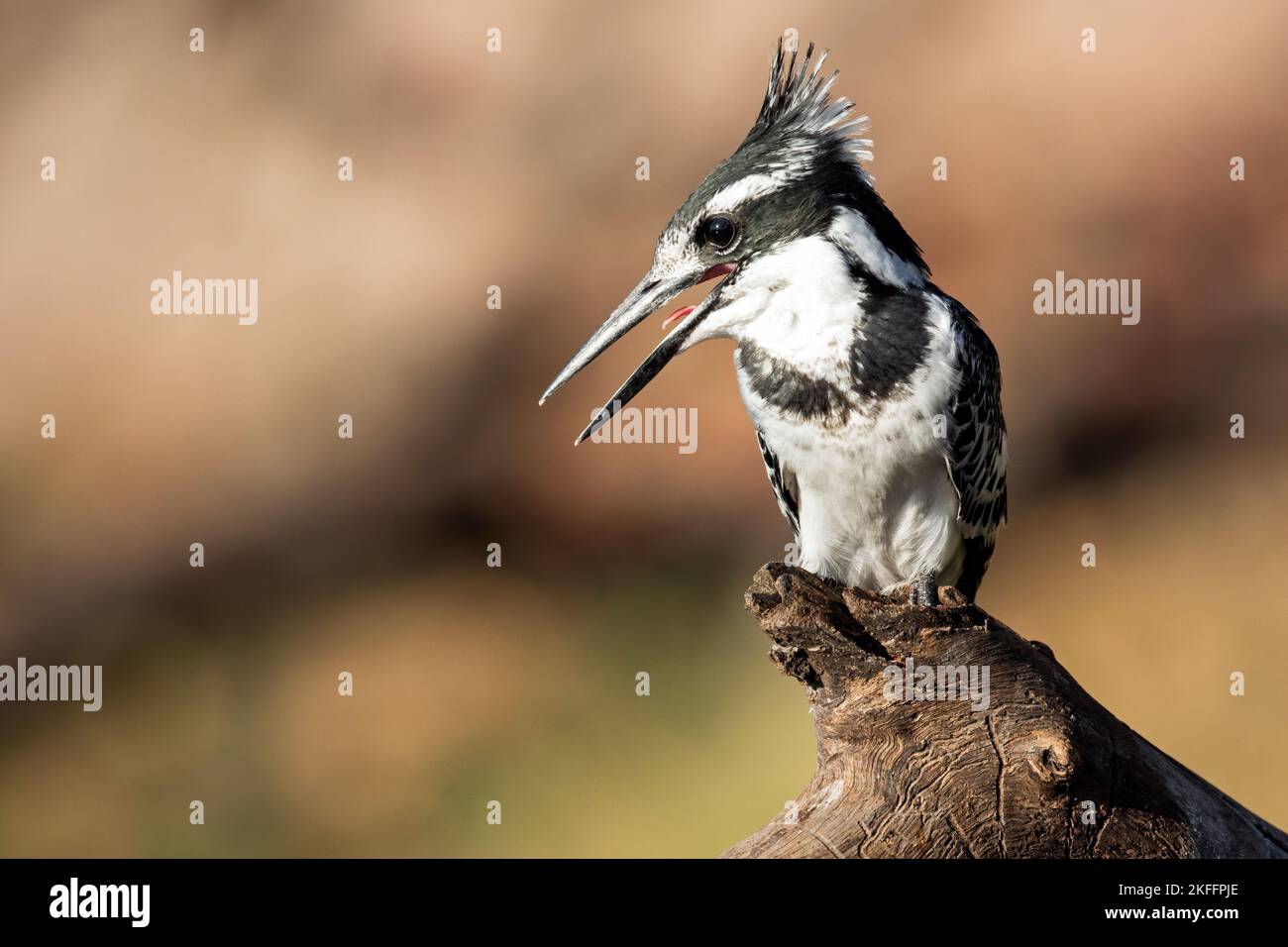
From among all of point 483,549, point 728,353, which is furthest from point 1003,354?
point 483,549

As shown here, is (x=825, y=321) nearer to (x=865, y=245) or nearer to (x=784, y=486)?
(x=865, y=245)

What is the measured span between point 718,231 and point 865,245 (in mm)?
344

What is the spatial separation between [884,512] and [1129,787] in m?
0.92

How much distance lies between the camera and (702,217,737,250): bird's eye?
2834 millimetres

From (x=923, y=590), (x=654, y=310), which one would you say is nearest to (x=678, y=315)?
(x=654, y=310)

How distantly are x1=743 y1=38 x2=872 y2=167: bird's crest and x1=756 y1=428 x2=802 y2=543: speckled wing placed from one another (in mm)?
757

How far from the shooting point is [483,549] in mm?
6633

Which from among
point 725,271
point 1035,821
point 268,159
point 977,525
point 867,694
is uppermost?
point 268,159

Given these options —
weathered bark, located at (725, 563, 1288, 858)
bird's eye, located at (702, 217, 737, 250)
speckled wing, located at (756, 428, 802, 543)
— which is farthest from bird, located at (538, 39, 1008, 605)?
weathered bark, located at (725, 563, 1288, 858)

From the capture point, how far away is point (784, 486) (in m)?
3.31

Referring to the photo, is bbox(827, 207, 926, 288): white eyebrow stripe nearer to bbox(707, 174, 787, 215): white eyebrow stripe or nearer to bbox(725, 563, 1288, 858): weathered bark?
bbox(707, 174, 787, 215): white eyebrow stripe

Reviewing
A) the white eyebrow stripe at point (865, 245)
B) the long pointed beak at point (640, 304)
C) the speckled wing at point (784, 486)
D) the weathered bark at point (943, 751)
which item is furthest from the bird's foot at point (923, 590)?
the long pointed beak at point (640, 304)
